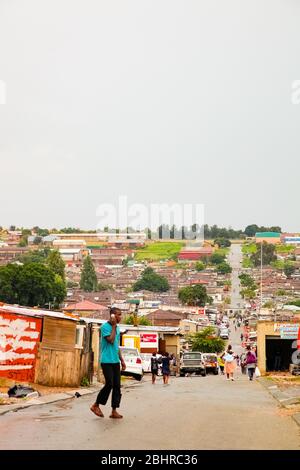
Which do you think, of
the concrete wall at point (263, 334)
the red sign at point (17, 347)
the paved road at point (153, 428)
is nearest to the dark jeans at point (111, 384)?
the paved road at point (153, 428)

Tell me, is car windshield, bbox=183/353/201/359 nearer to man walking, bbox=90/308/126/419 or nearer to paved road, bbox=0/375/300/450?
paved road, bbox=0/375/300/450

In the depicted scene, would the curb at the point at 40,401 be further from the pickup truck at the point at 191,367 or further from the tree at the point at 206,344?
the tree at the point at 206,344

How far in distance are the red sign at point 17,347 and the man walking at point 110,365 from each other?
9.26 meters

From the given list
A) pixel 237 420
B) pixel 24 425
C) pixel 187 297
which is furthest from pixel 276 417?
pixel 187 297

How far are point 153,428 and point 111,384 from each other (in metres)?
1.67

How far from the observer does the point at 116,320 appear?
43.3ft

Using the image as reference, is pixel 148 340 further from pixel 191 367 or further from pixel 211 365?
pixel 191 367

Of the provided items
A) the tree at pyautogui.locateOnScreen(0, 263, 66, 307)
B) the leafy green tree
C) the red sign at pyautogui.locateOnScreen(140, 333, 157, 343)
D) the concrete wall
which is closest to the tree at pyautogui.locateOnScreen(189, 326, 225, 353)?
the tree at pyautogui.locateOnScreen(0, 263, 66, 307)

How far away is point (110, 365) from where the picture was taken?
12.9 metres

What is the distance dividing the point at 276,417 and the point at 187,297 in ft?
528

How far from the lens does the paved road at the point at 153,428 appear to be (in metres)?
9.72

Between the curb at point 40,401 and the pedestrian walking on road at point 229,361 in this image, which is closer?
the curb at point 40,401

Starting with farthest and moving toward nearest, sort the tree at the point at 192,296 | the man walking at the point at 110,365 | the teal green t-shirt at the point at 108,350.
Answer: the tree at the point at 192,296 < the teal green t-shirt at the point at 108,350 < the man walking at the point at 110,365

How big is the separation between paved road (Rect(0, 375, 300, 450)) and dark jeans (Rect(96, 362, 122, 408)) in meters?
0.29
